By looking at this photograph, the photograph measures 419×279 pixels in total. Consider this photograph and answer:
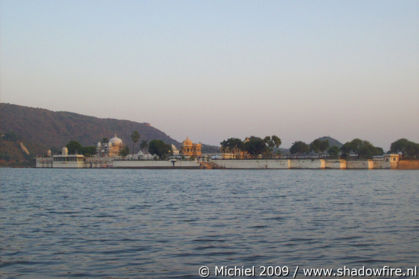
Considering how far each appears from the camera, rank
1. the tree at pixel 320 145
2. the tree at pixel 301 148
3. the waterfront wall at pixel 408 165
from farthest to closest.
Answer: the tree at pixel 301 148 → the tree at pixel 320 145 → the waterfront wall at pixel 408 165

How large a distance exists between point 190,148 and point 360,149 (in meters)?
59.6

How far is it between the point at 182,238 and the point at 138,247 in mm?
2412

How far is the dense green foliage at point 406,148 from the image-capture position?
17362 centimetres

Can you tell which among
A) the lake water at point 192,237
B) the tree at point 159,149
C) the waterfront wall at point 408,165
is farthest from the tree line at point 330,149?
the lake water at point 192,237

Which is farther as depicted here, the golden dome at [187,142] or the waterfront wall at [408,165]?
the golden dome at [187,142]

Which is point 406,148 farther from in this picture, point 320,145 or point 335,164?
point 335,164

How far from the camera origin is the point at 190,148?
193875mm

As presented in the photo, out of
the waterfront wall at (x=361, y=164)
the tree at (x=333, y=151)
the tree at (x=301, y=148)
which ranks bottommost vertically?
the waterfront wall at (x=361, y=164)

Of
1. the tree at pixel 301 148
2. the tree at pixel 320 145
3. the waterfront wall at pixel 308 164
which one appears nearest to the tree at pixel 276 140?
the waterfront wall at pixel 308 164

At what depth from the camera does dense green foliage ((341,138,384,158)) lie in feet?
578

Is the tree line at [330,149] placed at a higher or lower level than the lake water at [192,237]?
higher

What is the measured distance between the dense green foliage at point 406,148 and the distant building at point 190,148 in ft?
225

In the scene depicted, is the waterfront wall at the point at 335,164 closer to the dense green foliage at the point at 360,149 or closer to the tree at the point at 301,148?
the dense green foliage at the point at 360,149

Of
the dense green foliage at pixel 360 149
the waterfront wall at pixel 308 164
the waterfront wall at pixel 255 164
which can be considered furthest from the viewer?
the dense green foliage at pixel 360 149
